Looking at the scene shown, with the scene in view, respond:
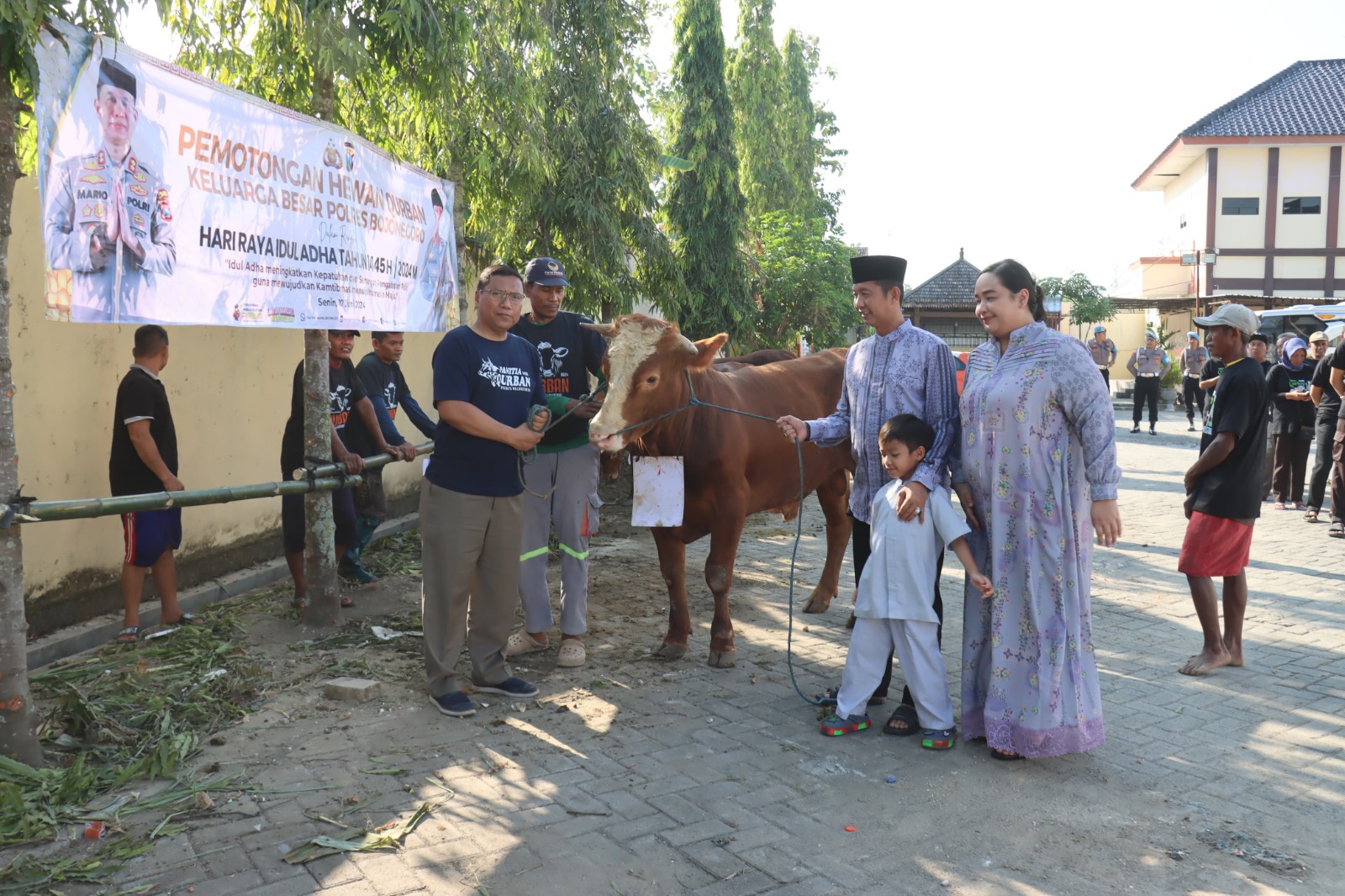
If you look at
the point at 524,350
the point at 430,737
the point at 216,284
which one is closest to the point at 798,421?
the point at 524,350

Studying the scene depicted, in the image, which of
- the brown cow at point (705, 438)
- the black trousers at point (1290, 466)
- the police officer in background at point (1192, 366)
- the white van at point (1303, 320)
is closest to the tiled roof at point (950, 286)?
the white van at point (1303, 320)

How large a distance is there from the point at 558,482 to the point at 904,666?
2.19 meters

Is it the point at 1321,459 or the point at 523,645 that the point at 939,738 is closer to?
the point at 523,645

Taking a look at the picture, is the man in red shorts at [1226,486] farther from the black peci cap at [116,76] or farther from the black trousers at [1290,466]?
the black trousers at [1290,466]

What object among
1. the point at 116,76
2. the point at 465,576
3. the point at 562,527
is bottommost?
the point at 465,576

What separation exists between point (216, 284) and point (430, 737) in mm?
2319

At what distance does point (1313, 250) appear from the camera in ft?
113

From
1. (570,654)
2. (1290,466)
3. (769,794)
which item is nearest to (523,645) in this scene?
(570,654)

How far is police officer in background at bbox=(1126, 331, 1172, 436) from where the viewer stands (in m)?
18.2

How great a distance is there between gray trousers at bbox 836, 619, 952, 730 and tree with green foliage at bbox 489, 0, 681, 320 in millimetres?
6310

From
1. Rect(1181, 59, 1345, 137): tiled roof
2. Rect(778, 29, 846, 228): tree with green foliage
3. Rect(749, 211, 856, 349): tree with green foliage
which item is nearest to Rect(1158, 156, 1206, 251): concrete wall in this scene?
Rect(1181, 59, 1345, 137): tiled roof

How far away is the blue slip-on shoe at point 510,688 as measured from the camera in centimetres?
504

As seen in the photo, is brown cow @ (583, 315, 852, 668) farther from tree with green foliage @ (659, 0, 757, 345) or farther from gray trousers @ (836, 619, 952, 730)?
tree with green foliage @ (659, 0, 757, 345)

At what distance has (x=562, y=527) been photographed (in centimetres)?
569
